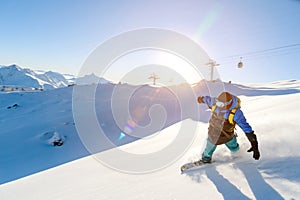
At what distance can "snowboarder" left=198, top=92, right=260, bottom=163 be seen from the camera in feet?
9.05

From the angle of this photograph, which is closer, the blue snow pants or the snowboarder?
the snowboarder

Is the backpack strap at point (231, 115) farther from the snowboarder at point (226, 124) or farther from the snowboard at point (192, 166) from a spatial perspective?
the snowboard at point (192, 166)

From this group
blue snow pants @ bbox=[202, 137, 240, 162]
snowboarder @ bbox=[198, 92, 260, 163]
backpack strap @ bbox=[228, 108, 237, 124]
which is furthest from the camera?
blue snow pants @ bbox=[202, 137, 240, 162]

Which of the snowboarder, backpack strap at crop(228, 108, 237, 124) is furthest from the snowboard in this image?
backpack strap at crop(228, 108, 237, 124)

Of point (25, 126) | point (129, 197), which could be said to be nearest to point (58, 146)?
point (25, 126)

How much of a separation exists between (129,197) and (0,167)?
442 inches

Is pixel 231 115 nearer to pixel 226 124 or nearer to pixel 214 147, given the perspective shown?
pixel 226 124

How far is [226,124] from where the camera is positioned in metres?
3.06

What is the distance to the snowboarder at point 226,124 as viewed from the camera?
2760 mm

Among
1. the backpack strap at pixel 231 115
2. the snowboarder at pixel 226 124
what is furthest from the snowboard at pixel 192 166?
the backpack strap at pixel 231 115

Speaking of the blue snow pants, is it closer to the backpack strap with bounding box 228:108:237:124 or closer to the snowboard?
the snowboard

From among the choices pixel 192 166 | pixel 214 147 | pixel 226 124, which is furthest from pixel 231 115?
pixel 192 166

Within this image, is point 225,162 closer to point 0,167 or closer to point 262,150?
point 262,150

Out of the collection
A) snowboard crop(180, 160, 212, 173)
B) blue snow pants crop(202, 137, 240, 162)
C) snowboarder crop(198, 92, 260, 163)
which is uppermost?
snowboarder crop(198, 92, 260, 163)
